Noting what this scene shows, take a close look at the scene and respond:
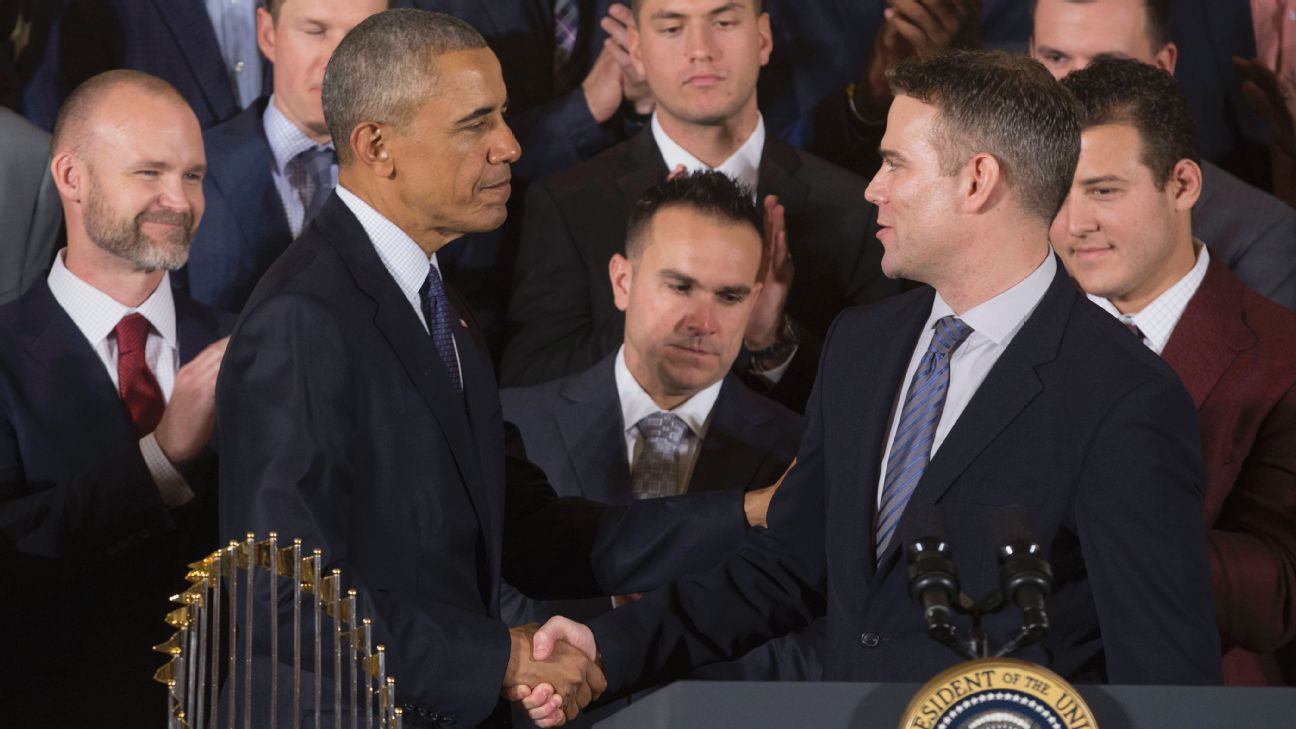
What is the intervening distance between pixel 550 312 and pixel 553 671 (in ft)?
4.99

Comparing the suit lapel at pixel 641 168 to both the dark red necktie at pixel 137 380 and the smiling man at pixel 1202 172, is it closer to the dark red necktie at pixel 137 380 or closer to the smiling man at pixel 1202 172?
the smiling man at pixel 1202 172

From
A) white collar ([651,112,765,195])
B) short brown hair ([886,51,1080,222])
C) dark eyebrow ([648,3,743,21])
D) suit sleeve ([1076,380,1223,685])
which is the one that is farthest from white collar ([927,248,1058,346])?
dark eyebrow ([648,3,743,21])

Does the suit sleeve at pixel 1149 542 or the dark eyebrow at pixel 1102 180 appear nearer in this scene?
the suit sleeve at pixel 1149 542

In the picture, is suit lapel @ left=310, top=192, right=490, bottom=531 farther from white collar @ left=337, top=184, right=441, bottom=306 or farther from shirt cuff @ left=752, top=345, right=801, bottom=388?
shirt cuff @ left=752, top=345, right=801, bottom=388

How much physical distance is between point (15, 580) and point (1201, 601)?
110 inches

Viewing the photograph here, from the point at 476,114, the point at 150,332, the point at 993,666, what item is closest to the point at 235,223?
the point at 150,332

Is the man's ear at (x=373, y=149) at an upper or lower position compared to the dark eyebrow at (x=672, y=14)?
lower

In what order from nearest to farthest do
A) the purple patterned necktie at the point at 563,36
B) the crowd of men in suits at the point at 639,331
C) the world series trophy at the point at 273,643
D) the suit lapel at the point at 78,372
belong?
the world series trophy at the point at 273,643, the crowd of men in suits at the point at 639,331, the suit lapel at the point at 78,372, the purple patterned necktie at the point at 563,36

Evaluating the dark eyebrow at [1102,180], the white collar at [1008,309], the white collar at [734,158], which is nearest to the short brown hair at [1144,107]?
the dark eyebrow at [1102,180]

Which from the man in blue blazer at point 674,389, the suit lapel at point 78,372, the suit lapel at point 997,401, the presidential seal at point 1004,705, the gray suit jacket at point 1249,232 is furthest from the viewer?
the gray suit jacket at point 1249,232

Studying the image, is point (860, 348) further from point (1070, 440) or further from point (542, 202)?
point (542, 202)

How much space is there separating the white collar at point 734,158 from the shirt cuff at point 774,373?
49 centimetres

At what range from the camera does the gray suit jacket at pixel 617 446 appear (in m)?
4.57

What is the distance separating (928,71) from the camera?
11.5 ft
